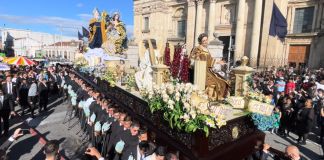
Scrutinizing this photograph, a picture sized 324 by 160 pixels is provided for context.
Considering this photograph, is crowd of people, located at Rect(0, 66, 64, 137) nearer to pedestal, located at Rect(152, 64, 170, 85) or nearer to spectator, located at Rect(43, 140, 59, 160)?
spectator, located at Rect(43, 140, 59, 160)

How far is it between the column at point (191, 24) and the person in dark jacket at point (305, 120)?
82.1ft

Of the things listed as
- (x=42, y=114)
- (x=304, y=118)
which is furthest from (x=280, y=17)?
(x=42, y=114)

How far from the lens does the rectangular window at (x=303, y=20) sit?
22.8m

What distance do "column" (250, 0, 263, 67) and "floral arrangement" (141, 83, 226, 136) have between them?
75.3 ft

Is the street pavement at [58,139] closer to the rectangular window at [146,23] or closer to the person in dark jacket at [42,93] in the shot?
the person in dark jacket at [42,93]

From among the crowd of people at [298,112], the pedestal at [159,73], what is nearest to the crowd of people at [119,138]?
the pedestal at [159,73]

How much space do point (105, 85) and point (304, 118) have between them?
23.2 feet

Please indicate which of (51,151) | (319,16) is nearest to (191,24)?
(319,16)

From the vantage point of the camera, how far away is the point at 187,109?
352 centimetres

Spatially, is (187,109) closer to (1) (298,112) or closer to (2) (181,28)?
(1) (298,112)

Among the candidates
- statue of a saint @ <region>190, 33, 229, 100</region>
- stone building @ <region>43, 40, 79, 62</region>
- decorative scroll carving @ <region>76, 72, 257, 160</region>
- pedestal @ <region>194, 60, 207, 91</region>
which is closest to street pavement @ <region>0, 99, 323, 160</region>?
decorative scroll carving @ <region>76, 72, 257, 160</region>

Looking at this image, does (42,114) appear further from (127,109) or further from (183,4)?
(183,4)

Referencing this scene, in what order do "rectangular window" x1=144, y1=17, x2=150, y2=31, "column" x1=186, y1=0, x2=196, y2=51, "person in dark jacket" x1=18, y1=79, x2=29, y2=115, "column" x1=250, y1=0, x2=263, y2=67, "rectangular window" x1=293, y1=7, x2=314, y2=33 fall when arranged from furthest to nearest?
"rectangular window" x1=144, y1=17, x2=150, y2=31 < "column" x1=186, y1=0, x2=196, y2=51 < "column" x1=250, y1=0, x2=263, y2=67 < "rectangular window" x1=293, y1=7, x2=314, y2=33 < "person in dark jacket" x1=18, y1=79, x2=29, y2=115

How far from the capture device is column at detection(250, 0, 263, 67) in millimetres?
23922
